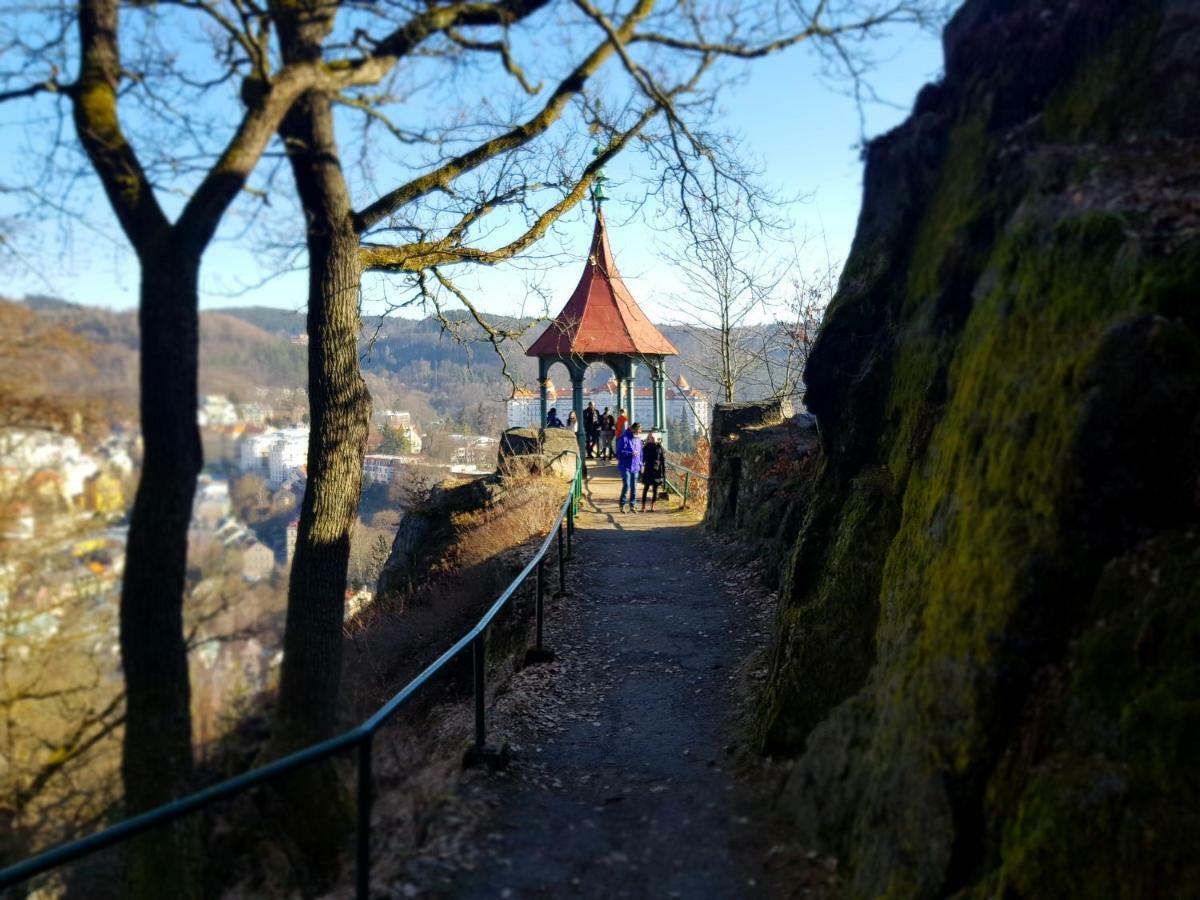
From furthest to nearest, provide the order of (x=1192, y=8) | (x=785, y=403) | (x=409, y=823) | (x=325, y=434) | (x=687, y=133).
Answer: (x=785, y=403) < (x=687, y=133) < (x=325, y=434) < (x=409, y=823) < (x=1192, y=8)

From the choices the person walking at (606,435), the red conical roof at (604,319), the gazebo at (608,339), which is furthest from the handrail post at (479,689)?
the person walking at (606,435)

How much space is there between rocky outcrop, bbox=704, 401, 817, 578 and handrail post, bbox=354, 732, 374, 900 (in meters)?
6.19

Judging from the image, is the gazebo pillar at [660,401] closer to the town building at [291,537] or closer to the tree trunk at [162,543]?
the town building at [291,537]

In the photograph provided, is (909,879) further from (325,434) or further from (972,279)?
(325,434)

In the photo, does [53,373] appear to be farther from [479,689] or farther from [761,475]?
Result: [761,475]

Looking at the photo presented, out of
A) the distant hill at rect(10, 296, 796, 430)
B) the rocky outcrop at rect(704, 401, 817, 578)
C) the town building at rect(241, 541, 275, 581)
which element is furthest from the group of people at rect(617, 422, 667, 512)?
the town building at rect(241, 541, 275, 581)

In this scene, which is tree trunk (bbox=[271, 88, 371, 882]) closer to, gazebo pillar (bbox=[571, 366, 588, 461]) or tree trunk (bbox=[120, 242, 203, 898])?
tree trunk (bbox=[120, 242, 203, 898])

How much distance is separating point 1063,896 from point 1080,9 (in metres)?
4.33

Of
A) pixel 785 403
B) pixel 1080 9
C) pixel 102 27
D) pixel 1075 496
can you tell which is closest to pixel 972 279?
pixel 1080 9

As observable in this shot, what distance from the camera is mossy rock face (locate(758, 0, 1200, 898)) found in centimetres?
284

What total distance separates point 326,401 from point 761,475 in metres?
7.35

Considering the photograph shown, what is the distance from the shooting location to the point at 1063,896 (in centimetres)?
270

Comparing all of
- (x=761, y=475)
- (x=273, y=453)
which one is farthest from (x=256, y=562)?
(x=761, y=475)

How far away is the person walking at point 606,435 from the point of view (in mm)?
26344
